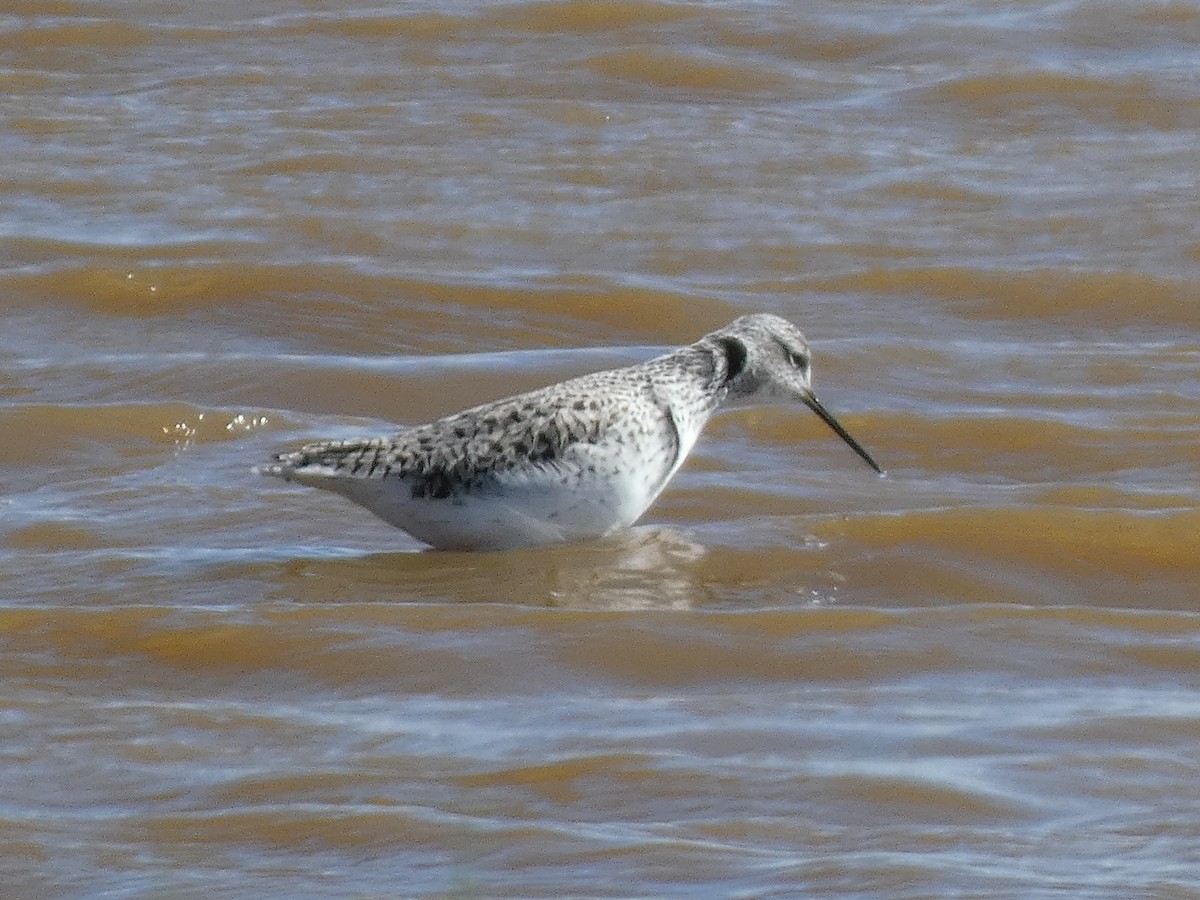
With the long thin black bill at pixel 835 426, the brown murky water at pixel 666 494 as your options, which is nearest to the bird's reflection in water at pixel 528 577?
the brown murky water at pixel 666 494

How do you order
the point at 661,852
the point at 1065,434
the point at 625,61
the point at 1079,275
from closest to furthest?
the point at 661,852 < the point at 1065,434 < the point at 1079,275 < the point at 625,61

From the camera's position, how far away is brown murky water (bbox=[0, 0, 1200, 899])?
5301 mm

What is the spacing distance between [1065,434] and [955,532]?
3.61ft

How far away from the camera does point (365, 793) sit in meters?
5.43

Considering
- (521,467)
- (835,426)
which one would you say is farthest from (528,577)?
(835,426)

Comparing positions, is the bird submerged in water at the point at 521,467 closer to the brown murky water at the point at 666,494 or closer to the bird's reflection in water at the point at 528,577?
the bird's reflection in water at the point at 528,577

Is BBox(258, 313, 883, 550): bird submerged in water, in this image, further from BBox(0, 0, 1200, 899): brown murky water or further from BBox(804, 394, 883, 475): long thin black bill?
BBox(804, 394, 883, 475): long thin black bill

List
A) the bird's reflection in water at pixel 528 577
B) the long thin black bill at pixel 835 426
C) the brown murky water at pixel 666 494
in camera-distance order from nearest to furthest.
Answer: the brown murky water at pixel 666 494 < the bird's reflection in water at pixel 528 577 < the long thin black bill at pixel 835 426

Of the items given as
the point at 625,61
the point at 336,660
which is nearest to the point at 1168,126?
the point at 625,61

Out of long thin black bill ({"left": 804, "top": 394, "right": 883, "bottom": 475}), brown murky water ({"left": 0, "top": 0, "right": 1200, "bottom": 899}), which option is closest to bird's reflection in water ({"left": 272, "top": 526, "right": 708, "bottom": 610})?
brown murky water ({"left": 0, "top": 0, "right": 1200, "bottom": 899})

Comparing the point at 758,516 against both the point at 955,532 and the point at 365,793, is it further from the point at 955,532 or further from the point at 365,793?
the point at 365,793

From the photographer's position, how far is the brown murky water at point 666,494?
5.30 m

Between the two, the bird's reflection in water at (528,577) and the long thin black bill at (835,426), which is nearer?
the bird's reflection in water at (528,577)

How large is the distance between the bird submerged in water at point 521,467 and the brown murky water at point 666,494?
19 cm
